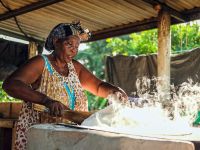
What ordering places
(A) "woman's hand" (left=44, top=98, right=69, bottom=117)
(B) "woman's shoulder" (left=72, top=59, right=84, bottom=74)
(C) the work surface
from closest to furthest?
1. (C) the work surface
2. (A) "woman's hand" (left=44, top=98, right=69, bottom=117)
3. (B) "woman's shoulder" (left=72, top=59, right=84, bottom=74)

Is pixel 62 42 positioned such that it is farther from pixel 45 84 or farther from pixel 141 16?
pixel 141 16

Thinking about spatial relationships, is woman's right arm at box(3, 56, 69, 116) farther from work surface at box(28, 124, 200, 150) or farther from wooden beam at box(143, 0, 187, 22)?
wooden beam at box(143, 0, 187, 22)

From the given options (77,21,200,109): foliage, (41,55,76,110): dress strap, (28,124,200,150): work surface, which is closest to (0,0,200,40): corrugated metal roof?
(77,21,200,109): foliage

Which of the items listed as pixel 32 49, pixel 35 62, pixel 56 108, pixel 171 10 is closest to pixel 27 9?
pixel 32 49

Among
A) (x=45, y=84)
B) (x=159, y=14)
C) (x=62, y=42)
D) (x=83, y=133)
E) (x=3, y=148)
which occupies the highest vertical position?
(x=159, y=14)

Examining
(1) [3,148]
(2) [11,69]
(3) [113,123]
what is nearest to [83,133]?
(3) [113,123]

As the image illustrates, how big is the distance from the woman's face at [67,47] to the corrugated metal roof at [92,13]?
3.00 m

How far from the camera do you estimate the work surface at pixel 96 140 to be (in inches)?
52.5

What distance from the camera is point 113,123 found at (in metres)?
1.82

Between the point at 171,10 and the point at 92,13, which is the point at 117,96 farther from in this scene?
the point at 92,13

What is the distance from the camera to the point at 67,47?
2.80m

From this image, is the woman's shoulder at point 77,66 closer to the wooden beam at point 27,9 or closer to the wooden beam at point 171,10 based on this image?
the wooden beam at point 27,9

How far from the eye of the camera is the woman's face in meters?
2.79

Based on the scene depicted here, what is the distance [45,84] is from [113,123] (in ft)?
3.26
